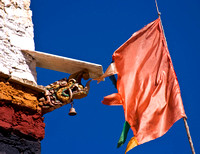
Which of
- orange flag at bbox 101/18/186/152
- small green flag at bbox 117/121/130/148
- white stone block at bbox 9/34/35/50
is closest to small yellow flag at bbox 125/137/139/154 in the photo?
orange flag at bbox 101/18/186/152

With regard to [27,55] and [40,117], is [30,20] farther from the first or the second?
[40,117]

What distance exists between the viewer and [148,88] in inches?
289

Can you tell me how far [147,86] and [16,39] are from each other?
2241 mm

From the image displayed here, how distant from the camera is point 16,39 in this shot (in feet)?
24.0

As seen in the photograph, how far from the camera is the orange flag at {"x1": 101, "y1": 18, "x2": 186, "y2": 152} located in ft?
22.3

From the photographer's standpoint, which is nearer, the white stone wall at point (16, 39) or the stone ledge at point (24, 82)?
the stone ledge at point (24, 82)

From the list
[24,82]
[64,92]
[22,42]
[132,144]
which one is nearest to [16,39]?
[22,42]

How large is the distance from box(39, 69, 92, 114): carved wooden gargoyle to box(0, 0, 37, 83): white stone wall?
13.1 inches

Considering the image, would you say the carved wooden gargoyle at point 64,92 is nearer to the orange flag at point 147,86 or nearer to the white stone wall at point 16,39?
the white stone wall at point 16,39

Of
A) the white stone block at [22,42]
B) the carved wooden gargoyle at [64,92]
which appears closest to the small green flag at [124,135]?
the carved wooden gargoyle at [64,92]

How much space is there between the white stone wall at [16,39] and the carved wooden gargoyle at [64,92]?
0.33 metres

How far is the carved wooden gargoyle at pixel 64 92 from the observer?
275 inches

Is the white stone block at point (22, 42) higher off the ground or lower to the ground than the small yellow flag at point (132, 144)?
higher

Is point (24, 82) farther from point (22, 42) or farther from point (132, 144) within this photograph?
point (132, 144)
